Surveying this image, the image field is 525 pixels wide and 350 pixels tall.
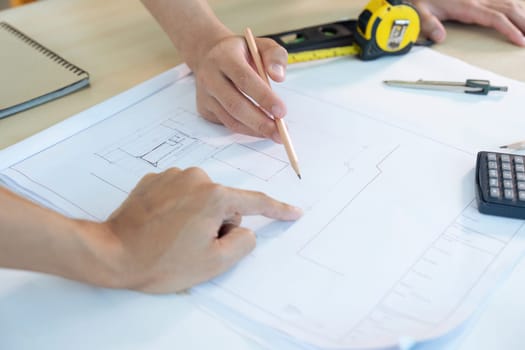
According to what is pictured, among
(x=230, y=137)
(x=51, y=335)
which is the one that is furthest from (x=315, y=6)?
(x=51, y=335)

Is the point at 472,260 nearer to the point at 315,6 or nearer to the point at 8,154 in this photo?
the point at 8,154

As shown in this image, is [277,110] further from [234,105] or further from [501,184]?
[501,184]

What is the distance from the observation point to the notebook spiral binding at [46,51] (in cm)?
84

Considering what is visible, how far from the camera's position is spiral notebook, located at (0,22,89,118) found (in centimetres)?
78

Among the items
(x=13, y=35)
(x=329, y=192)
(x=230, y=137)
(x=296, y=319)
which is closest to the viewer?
(x=296, y=319)

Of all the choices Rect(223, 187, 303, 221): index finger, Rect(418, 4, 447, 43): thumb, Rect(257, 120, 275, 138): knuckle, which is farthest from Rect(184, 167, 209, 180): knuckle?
Rect(418, 4, 447, 43): thumb

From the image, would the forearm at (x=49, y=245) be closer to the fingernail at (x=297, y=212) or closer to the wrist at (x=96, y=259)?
the wrist at (x=96, y=259)

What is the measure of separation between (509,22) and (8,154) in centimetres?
88

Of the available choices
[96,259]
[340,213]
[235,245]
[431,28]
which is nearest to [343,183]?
[340,213]

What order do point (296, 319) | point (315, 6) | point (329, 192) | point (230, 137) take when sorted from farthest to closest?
point (315, 6) → point (230, 137) → point (329, 192) → point (296, 319)

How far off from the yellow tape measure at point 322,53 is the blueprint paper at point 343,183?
0.02m

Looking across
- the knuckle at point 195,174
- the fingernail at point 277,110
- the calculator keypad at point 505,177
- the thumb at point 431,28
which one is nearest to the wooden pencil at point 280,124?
the fingernail at point 277,110

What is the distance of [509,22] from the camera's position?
95 centimetres

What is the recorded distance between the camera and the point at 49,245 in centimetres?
47
